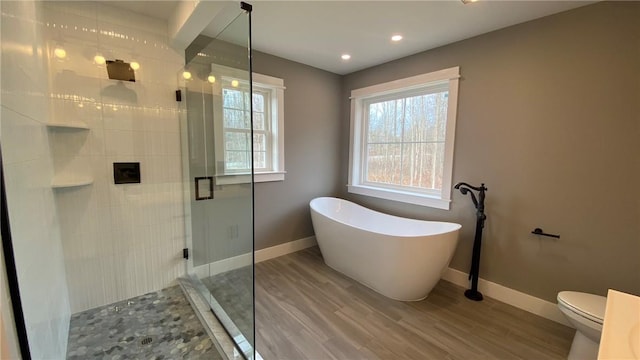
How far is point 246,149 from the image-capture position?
177 centimetres

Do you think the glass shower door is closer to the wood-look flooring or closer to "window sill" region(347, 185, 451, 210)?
the wood-look flooring

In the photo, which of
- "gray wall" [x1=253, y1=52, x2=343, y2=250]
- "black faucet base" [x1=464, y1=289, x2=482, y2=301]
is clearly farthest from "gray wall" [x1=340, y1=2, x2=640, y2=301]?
"gray wall" [x1=253, y1=52, x2=343, y2=250]

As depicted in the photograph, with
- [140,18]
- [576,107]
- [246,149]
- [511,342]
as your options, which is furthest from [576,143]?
[140,18]

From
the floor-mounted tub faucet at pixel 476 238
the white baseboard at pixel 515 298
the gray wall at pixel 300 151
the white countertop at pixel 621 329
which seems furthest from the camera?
the gray wall at pixel 300 151

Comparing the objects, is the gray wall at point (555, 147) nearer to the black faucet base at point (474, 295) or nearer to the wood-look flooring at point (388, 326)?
the black faucet base at point (474, 295)

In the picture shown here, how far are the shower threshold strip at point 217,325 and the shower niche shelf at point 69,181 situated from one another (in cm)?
116

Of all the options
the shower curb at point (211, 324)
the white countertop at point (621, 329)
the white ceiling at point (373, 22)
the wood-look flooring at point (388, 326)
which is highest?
the white ceiling at point (373, 22)

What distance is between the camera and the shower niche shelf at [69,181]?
1.78 m

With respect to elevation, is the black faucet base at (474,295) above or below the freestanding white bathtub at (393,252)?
below

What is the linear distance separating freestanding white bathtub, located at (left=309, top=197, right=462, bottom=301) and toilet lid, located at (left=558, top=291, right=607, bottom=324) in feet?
2.47

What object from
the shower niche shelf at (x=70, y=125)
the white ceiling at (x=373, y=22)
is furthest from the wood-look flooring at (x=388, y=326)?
the white ceiling at (x=373, y=22)

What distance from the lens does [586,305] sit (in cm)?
157

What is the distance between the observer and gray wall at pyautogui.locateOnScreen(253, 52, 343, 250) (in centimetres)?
307

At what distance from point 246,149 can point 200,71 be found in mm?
930
